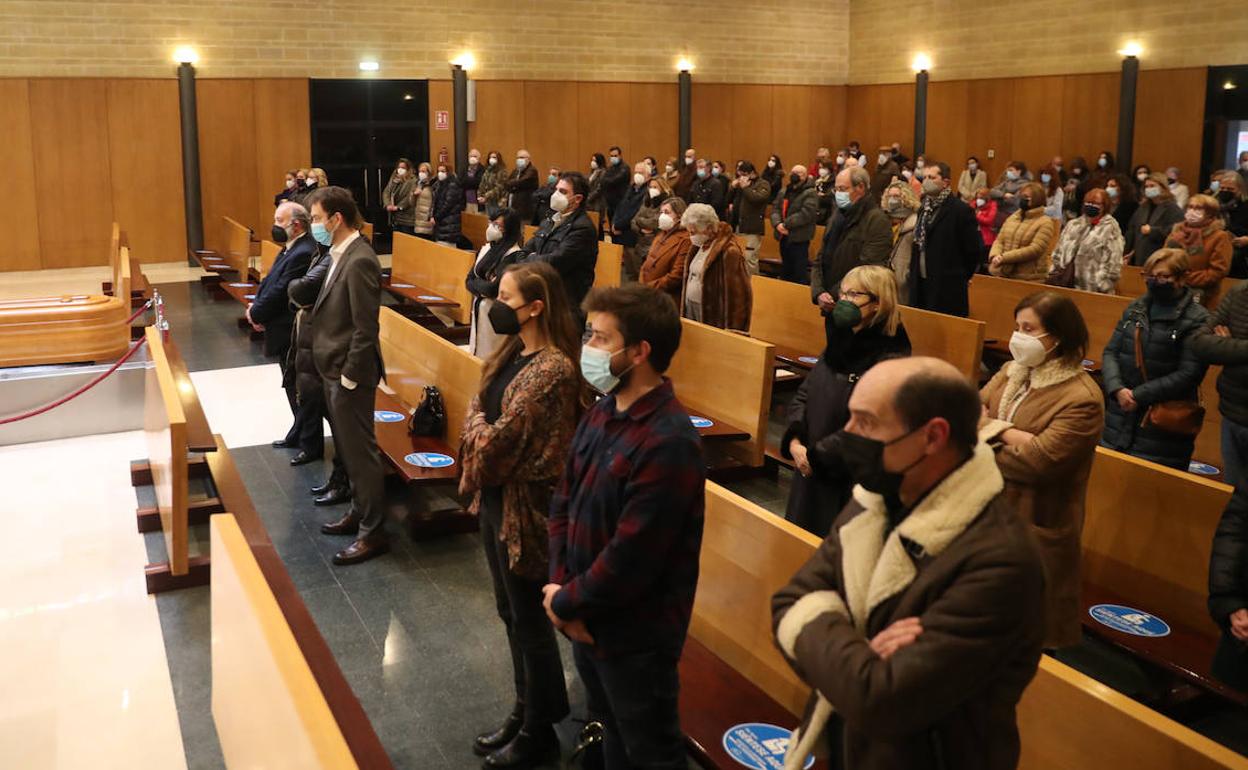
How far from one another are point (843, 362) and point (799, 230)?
27.5ft

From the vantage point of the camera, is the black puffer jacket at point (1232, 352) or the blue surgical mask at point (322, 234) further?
the blue surgical mask at point (322, 234)

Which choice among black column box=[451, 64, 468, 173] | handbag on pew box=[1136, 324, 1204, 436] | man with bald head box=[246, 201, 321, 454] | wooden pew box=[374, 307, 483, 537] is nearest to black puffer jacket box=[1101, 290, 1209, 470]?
handbag on pew box=[1136, 324, 1204, 436]

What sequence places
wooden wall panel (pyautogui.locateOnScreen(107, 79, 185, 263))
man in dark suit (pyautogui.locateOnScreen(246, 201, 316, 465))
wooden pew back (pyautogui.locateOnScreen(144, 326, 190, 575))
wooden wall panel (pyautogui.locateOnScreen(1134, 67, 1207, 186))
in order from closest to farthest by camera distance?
1. wooden pew back (pyautogui.locateOnScreen(144, 326, 190, 575))
2. man in dark suit (pyautogui.locateOnScreen(246, 201, 316, 465))
3. wooden wall panel (pyautogui.locateOnScreen(1134, 67, 1207, 186))
4. wooden wall panel (pyautogui.locateOnScreen(107, 79, 185, 263))

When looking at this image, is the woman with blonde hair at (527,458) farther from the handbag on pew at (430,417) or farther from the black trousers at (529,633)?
the handbag on pew at (430,417)

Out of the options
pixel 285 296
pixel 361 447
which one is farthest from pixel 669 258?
pixel 361 447

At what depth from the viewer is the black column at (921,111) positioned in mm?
21250

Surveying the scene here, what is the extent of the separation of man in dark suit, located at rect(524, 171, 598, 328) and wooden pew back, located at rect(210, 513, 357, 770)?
13.1 feet

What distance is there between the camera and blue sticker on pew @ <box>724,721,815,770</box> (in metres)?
3.21

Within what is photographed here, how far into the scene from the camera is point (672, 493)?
2.86m

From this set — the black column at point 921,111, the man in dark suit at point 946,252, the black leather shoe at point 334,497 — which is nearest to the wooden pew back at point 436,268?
the black leather shoe at point 334,497

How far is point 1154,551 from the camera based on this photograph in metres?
4.31

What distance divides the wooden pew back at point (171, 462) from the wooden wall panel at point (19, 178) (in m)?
12.4

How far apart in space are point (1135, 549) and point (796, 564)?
5.44 ft

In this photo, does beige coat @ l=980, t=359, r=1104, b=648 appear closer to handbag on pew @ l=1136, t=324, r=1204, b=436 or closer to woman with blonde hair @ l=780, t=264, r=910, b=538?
woman with blonde hair @ l=780, t=264, r=910, b=538
